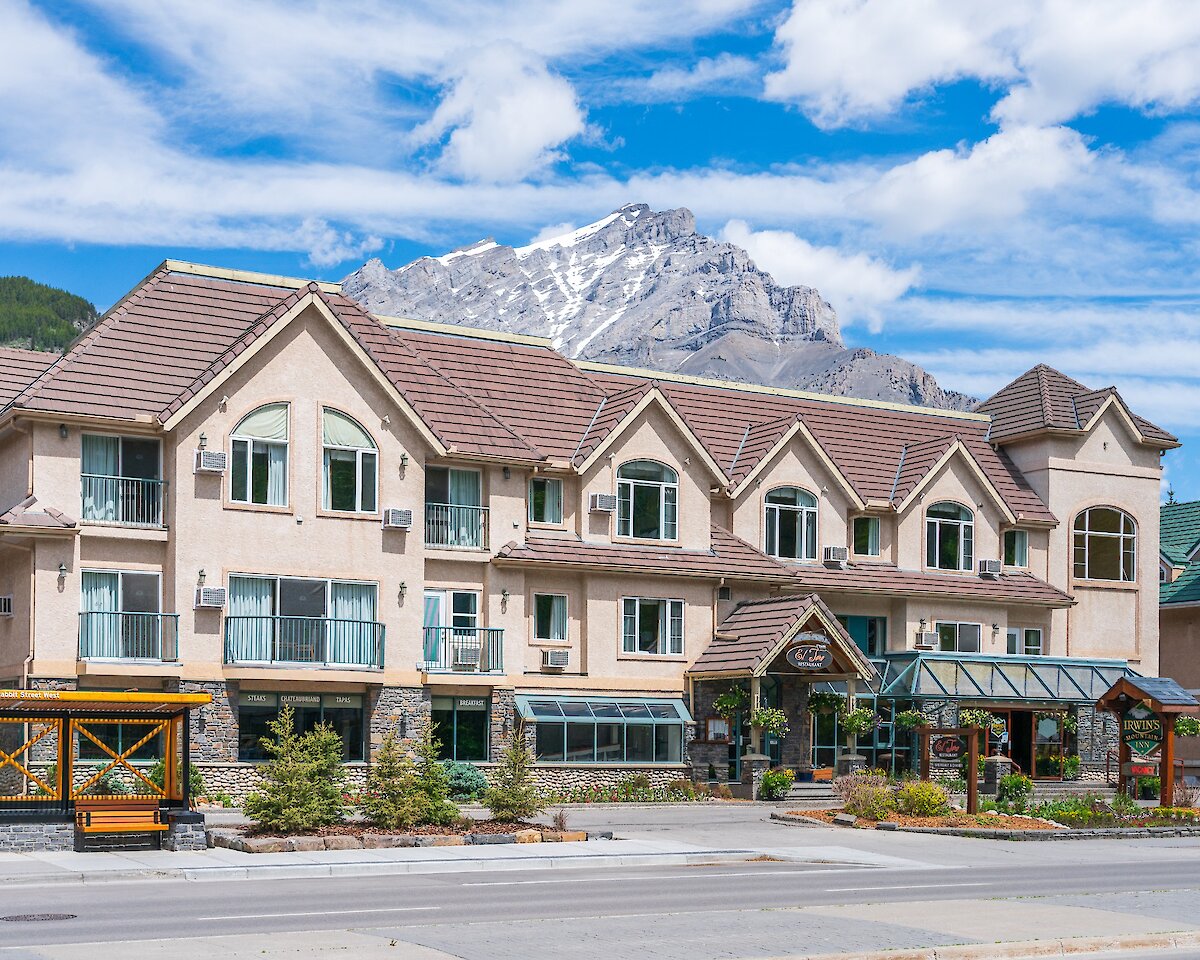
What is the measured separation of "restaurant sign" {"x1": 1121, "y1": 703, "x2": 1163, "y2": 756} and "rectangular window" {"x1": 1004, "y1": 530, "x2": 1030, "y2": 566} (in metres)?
9.40

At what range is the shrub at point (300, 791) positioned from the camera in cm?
2942

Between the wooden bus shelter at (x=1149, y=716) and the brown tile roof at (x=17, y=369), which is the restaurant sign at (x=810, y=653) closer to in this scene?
the wooden bus shelter at (x=1149, y=716)

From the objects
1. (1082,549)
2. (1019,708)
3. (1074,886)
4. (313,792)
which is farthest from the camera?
(1082,549)

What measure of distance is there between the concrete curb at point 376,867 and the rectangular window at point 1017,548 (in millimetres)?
26411

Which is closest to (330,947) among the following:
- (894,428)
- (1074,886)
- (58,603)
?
(1074,886)

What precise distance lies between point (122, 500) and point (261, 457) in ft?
11.4

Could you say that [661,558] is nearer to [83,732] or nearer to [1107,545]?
[1107,545]

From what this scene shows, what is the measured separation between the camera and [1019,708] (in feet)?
166

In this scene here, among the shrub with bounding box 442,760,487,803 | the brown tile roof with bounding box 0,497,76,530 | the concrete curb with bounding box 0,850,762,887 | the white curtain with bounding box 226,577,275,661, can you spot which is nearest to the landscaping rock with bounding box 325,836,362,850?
the concrete curb with bounding box 0,850,762,887

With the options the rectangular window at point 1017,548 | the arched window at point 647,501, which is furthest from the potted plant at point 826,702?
the rectangular window at point 1017,548

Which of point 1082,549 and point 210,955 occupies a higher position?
point 1082,549

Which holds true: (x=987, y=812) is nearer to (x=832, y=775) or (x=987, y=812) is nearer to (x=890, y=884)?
(x=832, y=775)

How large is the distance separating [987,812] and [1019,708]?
1185 centimetres

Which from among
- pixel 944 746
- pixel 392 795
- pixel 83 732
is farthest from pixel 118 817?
pixel 944 746
